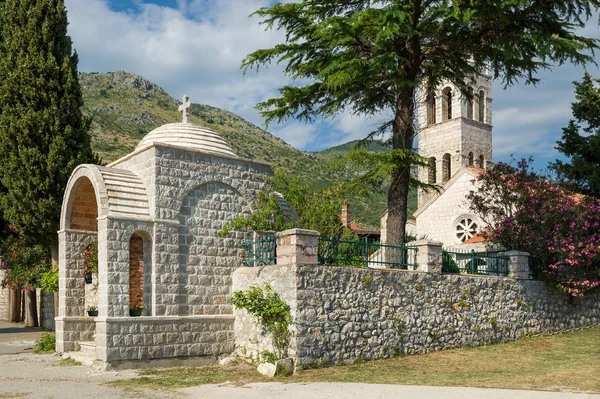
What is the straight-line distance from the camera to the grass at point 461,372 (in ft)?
34.2

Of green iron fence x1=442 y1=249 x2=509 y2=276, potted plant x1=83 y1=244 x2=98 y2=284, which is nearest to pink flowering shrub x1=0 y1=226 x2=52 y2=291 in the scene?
potted plant x1=83 y1=244 x2=98 y2=284

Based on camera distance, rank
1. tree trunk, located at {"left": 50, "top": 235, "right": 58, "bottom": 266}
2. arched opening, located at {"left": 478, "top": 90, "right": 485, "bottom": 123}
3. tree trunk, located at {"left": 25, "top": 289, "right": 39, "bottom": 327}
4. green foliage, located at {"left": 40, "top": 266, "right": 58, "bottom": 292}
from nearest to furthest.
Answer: green foliage, located at {"left": 40, "top": 266, "right": 58, "bottom": 292}
tree trunk, located at {"left": 50, "top": 235, "right": 58, "bottom": 266}
tree trunk, located at {"left": 25, "top": 289, "right": 39, "bottom": 327}
arched opening, located at {"left": 478, "top": 90, "right": 485, "bottom": 123}

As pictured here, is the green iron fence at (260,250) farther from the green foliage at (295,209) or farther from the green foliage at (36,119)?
the green foliage at (36,119)

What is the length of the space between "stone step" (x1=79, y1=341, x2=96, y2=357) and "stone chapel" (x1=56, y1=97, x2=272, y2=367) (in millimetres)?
39

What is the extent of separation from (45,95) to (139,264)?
635 cm

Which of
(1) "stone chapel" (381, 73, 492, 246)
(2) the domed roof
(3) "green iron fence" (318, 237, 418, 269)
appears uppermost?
(1) "stone chapel" (381, 73, 492, 246)

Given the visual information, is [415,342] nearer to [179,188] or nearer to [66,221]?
[179,188]

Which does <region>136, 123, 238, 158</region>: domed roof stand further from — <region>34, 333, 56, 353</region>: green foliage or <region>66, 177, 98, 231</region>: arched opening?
<region>34, 333, 56, 353</region>: green foliage

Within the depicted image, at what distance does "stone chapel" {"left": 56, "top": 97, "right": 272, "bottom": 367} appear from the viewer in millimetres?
12281

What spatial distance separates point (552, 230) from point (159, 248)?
11.8 meters

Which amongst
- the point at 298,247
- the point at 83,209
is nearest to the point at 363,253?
the point at 298,247

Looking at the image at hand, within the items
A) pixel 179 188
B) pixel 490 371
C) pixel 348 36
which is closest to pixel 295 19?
pixel 348 36

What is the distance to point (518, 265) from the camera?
16844 mm

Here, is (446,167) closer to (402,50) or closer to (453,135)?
(453,135)
